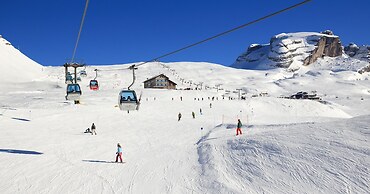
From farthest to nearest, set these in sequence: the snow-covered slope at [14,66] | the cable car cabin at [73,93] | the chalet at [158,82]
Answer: the snow-covered slope at [14,66] < the chalet at [158,82] < the cable car cabin at [73,93]

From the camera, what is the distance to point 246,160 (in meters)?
15.5

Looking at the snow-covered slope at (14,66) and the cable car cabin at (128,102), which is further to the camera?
the snow-covered slope at (14,66)

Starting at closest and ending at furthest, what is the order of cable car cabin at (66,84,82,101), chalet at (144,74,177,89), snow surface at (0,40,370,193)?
snow surface at (0,40,370,193) < cable car cabin at (66,84,82,101) < chalet at (144,74,177,89)

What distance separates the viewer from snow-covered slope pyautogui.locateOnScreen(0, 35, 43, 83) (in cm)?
9859

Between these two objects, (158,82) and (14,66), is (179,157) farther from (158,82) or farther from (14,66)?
(14,66)

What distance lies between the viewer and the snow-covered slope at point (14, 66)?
98.6 m

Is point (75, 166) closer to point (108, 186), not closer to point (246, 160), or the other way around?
point (108, 186)

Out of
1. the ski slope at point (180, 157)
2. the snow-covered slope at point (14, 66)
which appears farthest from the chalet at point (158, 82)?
the ski slope at point (180, 157)

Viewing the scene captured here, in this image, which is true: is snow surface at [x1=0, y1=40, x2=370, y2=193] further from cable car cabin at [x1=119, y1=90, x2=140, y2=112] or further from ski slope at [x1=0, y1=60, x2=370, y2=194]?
cable car cabin at [x1=119, y1=90, x2=140, y2=112]

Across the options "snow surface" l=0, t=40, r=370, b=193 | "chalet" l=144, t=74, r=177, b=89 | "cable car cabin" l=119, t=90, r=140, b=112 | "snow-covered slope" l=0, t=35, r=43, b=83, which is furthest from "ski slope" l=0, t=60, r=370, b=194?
"snow-covered slope" l=0, t=35, r=43, b=83

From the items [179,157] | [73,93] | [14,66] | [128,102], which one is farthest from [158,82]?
[128,102]

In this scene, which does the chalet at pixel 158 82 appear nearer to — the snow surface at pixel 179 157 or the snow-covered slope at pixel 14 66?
the snow-covered slope at pixel 14 66

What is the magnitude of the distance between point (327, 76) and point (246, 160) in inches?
5249

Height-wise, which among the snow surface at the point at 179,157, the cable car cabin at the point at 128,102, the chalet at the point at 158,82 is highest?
the chalet at the point at 158,82
